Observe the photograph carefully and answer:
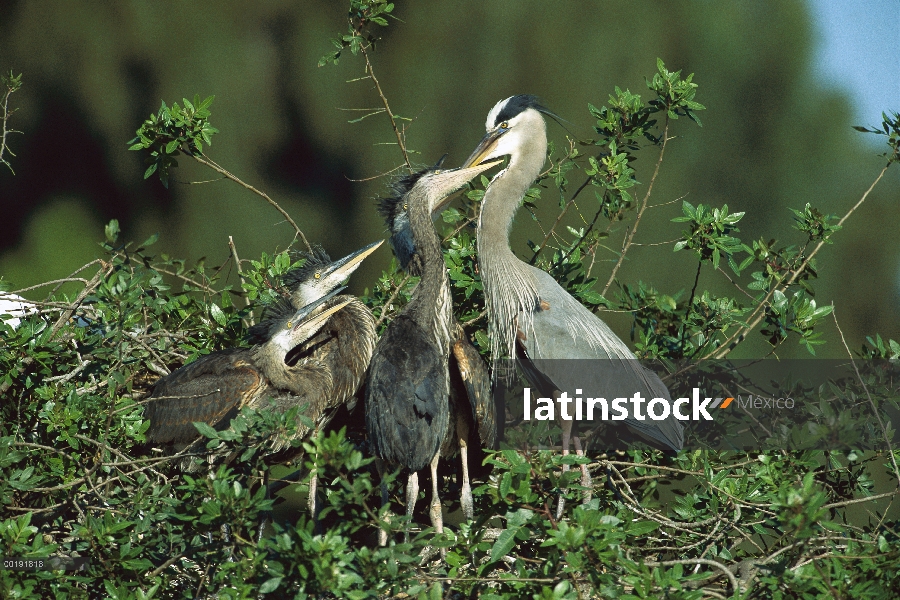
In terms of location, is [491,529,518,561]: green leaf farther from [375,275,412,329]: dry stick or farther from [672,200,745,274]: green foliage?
[375,275,412,329]: dry stick

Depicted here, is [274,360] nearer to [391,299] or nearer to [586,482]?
[391,299]

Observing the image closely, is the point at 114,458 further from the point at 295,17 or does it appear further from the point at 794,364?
the point at 295,17

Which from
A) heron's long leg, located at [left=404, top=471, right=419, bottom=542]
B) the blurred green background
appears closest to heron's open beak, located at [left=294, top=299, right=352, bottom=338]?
heron's long leg, located at [left=404, top=471, right=419, bottom=542]

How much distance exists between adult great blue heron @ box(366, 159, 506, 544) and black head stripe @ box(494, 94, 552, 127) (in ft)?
2.83

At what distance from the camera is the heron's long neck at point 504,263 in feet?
12.3

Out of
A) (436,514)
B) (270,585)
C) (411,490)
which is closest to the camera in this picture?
(270,585)

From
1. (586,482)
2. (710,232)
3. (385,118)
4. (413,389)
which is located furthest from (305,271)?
(385,118)

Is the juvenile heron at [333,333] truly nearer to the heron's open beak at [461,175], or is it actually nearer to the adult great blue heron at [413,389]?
the heron's open beak at [461,175]

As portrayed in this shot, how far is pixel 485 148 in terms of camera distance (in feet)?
13.5

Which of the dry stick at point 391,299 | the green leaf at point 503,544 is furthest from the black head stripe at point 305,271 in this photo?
the green leaf at point 503,544

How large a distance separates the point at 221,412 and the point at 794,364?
215cm

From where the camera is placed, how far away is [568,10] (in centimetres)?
711

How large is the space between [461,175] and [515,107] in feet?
1.26

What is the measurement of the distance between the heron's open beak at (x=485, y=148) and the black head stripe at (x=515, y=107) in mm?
50
